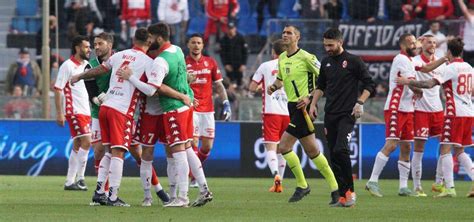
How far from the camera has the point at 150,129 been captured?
15.6 metres

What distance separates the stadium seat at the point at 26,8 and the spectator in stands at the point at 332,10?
7135mm

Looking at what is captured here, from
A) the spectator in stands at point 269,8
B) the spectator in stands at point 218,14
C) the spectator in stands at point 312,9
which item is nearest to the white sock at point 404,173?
the spectator in stands at point 312,9

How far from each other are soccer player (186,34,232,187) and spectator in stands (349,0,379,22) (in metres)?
8.50

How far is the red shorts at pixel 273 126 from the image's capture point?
22.2m

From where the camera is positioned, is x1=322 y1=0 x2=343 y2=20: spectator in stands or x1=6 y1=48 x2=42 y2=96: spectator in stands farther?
x1=322 y1=0 x2=343 y2=20: spectator in stands

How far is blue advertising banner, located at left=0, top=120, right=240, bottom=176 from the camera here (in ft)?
87.1

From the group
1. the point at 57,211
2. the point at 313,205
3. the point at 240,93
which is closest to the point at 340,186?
the point at 313,205

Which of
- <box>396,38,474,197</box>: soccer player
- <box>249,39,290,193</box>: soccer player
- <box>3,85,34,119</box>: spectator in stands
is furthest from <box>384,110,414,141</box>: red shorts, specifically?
<box>3,85,34,119</box>: spectator in stands

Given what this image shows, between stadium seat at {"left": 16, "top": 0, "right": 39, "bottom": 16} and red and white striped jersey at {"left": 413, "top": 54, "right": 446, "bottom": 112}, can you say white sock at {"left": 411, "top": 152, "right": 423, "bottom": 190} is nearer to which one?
red and white striped jersey at {"left": 413, "top": 54, "right": 446, "bottom": 112}

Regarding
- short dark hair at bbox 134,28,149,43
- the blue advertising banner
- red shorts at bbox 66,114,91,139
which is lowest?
the blue advertising banner

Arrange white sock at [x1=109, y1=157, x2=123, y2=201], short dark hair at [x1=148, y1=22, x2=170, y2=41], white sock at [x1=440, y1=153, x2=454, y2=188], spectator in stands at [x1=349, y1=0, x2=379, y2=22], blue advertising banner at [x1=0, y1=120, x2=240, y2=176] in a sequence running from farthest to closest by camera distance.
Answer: spectator in stands at [x1=349, y1=0, x2=379, y2=22] < blue advertising banner at [x1=0, y1=120, x2=240, y2=176] < white sock at [x1=440, y1=153, x2=454, y2=188] < white sock at [x1=109, y1=157, x2=123, y2=201] < short dark hair at [x1=148, y1=22, x2=170, y2=41]

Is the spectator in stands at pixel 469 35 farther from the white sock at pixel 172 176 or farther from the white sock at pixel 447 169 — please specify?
the white sock at pixel 172 176

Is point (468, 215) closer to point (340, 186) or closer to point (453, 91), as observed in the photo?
point (340, 186)

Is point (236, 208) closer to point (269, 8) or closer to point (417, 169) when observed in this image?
point (417, 169)
